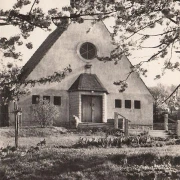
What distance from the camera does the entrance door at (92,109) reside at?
34.0 metres

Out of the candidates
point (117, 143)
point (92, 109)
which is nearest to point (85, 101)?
point (92, 109)

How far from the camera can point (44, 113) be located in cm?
2981

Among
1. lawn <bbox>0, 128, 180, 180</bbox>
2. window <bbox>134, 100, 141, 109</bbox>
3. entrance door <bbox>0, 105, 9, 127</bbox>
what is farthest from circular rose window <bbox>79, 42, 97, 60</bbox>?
lawn <bbox>0, 128, 180, 180</bbox>

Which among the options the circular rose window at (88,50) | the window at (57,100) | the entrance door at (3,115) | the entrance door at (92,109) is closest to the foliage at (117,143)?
the entrance door at (92,109)

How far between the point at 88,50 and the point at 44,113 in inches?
280

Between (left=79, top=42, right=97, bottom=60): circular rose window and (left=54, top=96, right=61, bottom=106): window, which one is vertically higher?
(left=79, top=42, right=97, bottom=60): circular rose window

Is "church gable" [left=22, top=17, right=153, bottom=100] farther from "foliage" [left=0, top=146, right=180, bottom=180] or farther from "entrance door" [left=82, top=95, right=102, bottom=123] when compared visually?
"foliage" [left=0, top=146, right=180, bottom=180]

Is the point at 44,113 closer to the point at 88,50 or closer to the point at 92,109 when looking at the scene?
the point at 92,109

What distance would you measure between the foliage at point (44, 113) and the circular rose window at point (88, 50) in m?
5.62

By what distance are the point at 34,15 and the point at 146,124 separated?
25563 millimetres

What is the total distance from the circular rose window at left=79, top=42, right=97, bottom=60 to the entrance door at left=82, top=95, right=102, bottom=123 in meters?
3.06

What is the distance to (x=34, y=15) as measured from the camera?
1196 cm

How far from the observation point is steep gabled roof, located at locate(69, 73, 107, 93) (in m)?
33.3

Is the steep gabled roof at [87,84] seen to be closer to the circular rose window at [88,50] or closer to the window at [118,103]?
the circular rose window at [88,50]
